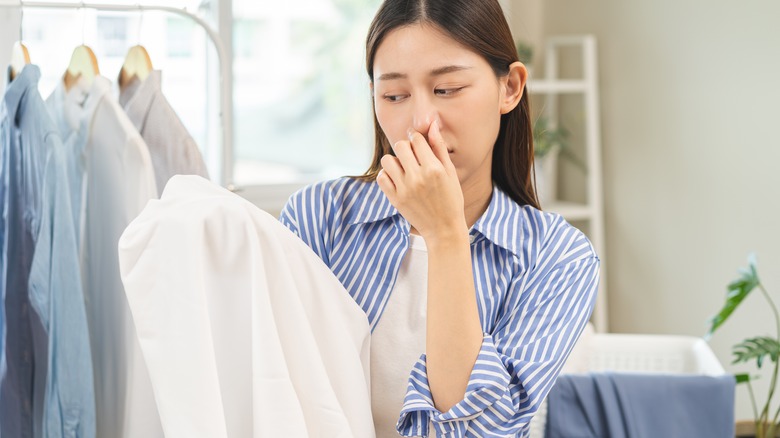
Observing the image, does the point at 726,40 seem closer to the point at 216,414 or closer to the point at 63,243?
the point at 63,243

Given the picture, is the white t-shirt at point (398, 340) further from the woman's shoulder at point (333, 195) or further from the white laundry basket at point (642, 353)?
the white laundry basket at point (642, 353)

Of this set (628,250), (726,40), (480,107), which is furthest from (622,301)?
(480,107)

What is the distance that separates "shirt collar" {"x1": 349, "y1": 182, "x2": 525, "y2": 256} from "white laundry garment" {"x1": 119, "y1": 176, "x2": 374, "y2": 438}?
0.23 meters

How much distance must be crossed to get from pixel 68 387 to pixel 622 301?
8.19 ft

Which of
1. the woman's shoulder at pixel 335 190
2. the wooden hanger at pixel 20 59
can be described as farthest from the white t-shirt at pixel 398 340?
the wooden hanger at pixel 20 59

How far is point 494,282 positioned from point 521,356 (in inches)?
5.3

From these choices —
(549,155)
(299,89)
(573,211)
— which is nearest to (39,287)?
(299,89)

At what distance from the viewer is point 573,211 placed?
10.9 feet

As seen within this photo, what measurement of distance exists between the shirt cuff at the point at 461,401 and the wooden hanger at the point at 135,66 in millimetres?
875

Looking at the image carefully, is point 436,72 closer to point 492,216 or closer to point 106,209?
point 492,216


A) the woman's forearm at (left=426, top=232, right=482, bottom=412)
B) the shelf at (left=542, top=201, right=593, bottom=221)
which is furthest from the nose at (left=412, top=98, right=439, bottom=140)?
the shelf at (left=542, top=201, right=593, bottom=221)

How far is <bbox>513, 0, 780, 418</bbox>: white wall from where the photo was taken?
2629mm

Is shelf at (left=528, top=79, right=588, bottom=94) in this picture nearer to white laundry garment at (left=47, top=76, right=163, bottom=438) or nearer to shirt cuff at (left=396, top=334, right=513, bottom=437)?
white laundry garment at (left=47, top=76, right=163, bottom=438)

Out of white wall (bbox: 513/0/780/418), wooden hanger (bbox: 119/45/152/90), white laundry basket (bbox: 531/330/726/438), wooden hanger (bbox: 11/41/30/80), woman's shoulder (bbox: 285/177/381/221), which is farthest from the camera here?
white wall (bbox: 513/0/780/418)
